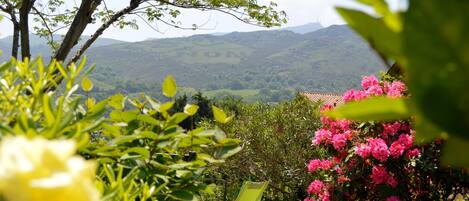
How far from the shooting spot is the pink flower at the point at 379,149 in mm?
4805

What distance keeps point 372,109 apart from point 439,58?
0.09 meters

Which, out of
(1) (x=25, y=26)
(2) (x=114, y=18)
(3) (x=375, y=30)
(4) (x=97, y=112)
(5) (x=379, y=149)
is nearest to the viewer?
(3) (x=375, y=30)

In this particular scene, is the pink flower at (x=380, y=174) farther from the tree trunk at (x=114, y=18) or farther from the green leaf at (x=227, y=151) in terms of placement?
the tree trunk at (x=114, y=18)

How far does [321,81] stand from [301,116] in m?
189

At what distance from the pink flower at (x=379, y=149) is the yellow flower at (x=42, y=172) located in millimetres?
4719

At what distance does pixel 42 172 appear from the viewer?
32cm

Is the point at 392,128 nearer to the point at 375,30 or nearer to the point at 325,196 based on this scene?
the point at 325,196

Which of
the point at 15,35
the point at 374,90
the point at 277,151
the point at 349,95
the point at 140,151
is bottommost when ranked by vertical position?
the point at 277,151

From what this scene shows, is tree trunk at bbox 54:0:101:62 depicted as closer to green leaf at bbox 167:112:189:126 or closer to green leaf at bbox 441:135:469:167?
green leaf at bbox 167:112:189:126

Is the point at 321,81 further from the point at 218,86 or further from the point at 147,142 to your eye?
the point at 147,142

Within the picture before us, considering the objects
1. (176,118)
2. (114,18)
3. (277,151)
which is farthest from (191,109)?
(114,18)

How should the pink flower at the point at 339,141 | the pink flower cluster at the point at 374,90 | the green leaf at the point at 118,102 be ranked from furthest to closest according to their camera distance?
the pink flower at the point at 339,141
the pink flower cluster at the point at 374,90
the green leaf at the point at 118,102

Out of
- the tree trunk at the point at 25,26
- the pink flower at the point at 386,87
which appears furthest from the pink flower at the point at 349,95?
the tree trunk at the point at 25,26

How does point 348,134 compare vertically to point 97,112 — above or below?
below
